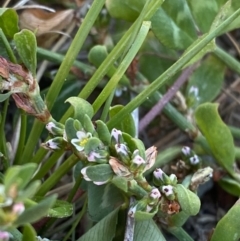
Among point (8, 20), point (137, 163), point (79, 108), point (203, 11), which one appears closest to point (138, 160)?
point (137, 163)

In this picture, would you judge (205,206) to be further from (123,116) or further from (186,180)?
(123,116)

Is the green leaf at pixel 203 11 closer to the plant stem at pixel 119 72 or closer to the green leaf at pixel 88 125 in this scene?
the plant stem at pixel 119 72

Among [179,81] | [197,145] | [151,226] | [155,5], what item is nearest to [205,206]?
[197,145]

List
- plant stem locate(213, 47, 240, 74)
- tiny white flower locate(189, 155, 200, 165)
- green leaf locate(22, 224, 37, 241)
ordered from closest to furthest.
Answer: green leaf locate(22, 224, 37, 241) → tiny white flower locate(189, 155, 200, 165) → plant stem locate(213, 47, 240, 74)

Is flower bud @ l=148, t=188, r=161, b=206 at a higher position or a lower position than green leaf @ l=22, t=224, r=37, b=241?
higher

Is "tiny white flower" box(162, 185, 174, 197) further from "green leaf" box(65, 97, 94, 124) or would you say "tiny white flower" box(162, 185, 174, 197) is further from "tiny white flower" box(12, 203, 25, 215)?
"tiny white flower" box(12, 203, 25, 215)

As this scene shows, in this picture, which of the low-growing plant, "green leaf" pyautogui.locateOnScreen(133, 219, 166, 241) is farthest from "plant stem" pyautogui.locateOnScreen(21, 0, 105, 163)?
"green leaf" pyautogui.locateOnScreen(133, 219, 166, 241)

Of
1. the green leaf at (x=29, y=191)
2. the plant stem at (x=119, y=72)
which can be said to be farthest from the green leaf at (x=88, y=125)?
the green leaf at (x=29, y=191)

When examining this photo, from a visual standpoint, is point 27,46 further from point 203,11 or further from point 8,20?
point 203,11
